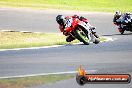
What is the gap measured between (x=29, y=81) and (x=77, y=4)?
165ft

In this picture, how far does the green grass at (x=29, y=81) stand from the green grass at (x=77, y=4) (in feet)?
143

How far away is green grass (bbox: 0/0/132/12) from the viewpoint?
213ft

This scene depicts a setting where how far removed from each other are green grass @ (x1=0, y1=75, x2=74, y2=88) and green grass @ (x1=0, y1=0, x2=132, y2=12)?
43.7 metres

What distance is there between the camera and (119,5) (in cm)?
6962

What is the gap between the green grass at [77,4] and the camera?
6506 cm

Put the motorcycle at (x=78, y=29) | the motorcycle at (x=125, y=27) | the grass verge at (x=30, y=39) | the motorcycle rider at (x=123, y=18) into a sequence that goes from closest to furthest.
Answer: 1. the motorcycle at (x=78, y=29)
2. the grass verge at (x=30, y=39)
3. the motorcycle rider at (x=123, y=18)
4. the motorcycle at (x=125, y=27)

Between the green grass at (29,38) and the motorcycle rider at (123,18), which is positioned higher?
the motorcycle rider at (123,18)

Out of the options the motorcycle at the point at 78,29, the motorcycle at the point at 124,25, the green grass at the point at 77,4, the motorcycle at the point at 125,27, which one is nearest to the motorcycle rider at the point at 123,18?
the motorcycle at the point at 124,25

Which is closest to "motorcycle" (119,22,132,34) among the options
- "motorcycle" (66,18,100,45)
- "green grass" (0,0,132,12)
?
"motorcycle" (66,18,100,45)

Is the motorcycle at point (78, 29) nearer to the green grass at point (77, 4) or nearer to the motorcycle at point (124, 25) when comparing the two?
the motorcycle at point (124, 25)

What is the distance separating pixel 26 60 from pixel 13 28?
21.5 meters

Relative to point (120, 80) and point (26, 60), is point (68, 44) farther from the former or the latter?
point (120, 80)

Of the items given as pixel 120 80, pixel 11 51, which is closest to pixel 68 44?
pixel 11 51

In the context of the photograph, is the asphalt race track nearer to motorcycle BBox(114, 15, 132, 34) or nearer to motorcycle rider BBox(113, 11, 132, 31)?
motorcycle BBox(114, 15, 132, 34)
